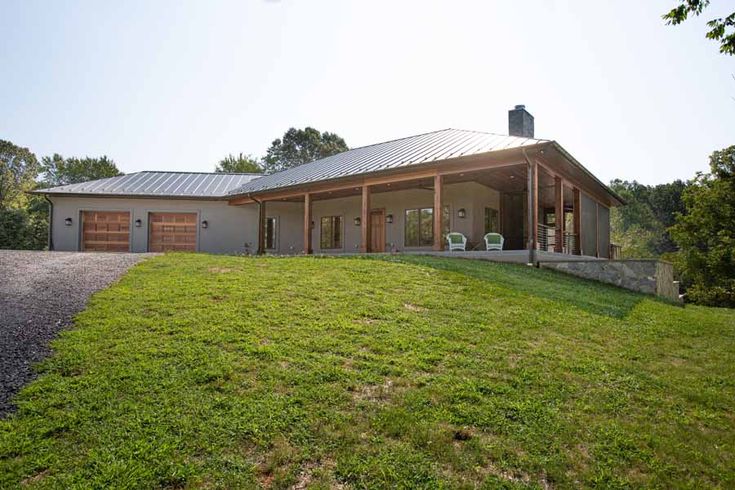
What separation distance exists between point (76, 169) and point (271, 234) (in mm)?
28367

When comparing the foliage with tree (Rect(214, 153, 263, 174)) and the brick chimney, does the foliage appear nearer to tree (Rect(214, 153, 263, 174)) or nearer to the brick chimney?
the brick chimney

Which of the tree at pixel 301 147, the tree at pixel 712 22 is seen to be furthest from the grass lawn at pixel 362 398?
the tree at pixel 301 147

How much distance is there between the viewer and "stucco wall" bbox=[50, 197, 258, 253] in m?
16.4

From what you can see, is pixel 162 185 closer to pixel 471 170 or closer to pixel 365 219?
pixel 365 219

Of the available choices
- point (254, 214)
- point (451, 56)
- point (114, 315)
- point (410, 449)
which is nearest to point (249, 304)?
point (114, 315)

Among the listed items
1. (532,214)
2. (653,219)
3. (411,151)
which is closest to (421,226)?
(411,151)

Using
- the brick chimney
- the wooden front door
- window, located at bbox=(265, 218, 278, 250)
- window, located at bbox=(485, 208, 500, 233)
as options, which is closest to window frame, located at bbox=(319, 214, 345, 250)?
the wooden front door

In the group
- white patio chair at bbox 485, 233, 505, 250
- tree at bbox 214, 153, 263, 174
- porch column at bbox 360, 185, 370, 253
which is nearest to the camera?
white patio chair at bbox 485, 233, 505, 250

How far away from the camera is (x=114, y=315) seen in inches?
194

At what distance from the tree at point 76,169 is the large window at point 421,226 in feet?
97.1

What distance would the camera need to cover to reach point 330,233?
57.3 feet

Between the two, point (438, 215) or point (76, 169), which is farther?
point (76, 169)

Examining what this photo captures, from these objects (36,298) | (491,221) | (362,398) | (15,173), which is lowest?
(362,398)

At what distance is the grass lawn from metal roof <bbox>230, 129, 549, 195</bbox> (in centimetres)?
621
